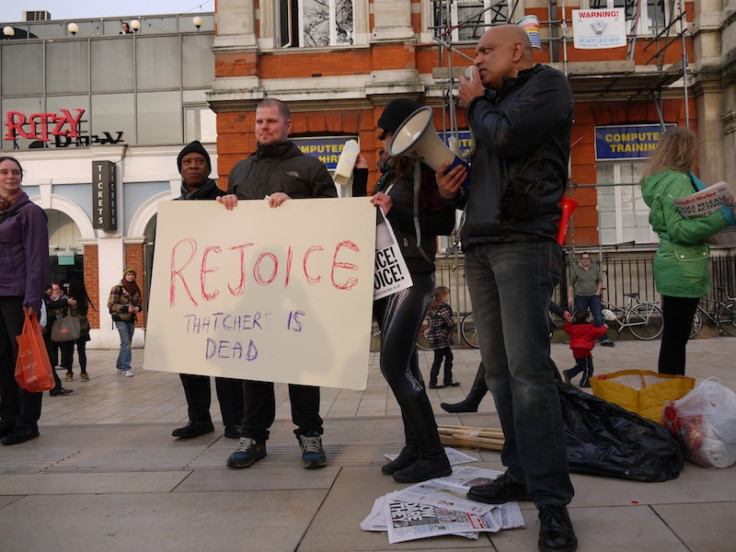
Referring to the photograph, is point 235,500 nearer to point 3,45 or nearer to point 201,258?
point 201,258

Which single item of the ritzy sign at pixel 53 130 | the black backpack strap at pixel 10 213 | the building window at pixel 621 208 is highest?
the ritzy sign at pixel 53 130

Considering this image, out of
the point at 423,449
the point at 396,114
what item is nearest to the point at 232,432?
the point at 423,449

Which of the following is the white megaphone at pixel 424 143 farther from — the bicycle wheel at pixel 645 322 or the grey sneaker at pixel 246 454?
the bicycle wheel at pixel 645 322

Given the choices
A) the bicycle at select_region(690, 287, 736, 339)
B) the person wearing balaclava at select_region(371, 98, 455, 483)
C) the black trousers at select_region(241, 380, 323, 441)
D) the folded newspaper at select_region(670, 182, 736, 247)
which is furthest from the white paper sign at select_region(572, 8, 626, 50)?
the black trousers at select_region(241, 380, 323, 441)

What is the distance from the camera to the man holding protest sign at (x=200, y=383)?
466 centimetres

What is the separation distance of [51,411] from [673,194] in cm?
632

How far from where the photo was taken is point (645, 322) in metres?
13.1

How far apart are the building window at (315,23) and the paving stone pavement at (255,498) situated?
11830 millimetres

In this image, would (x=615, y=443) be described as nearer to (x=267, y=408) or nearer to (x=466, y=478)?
(x=466, y=478)

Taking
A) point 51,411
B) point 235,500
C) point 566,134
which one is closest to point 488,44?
point 566,134

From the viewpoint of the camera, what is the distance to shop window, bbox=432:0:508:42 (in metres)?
14.7

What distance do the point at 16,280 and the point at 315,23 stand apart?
475 inches

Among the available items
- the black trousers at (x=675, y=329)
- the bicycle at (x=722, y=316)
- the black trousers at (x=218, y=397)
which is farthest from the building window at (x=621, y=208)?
the black trousers at (x=218, y=397)

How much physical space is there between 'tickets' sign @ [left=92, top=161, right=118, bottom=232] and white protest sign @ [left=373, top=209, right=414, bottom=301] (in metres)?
15.5
